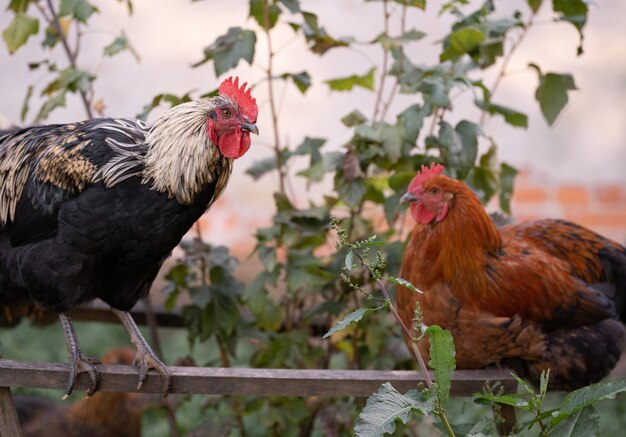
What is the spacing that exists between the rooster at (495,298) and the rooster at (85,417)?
1468mm

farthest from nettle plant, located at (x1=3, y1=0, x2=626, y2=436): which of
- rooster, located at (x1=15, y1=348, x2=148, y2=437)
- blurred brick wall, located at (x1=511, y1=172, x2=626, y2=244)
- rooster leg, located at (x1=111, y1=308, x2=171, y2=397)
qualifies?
blurred brick wall, located at (x1=511, y1=172, x2=626, y2=244)

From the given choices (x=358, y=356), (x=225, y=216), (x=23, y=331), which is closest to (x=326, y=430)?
(x=358, y=356)

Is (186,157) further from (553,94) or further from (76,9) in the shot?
(553,94)

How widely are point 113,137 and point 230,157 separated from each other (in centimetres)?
36

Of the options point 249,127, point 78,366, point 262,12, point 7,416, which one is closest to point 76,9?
point 262,12

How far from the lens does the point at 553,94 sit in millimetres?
2881

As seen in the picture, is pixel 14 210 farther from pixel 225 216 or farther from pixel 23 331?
pixel 23 331

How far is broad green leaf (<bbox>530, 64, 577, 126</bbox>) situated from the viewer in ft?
9.41

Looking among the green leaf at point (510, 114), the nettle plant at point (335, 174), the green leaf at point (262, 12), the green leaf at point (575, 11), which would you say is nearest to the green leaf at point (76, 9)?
the nettle plant at point (335, 174)

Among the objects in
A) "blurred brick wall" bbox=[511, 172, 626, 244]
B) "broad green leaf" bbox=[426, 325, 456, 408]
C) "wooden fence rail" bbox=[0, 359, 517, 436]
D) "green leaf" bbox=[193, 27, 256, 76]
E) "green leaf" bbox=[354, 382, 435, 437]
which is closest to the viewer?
"green leaf" bbox=[354, 382, 435, 437]

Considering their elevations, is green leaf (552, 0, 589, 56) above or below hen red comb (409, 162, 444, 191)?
above

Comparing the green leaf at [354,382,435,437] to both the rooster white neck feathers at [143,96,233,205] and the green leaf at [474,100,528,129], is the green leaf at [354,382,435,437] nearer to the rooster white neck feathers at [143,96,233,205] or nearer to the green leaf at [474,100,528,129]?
the rooster white neck feathers at [143,96,233,205]

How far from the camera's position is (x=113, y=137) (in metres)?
2.15

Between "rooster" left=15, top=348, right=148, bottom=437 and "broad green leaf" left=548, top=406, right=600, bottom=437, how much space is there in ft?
6.64
